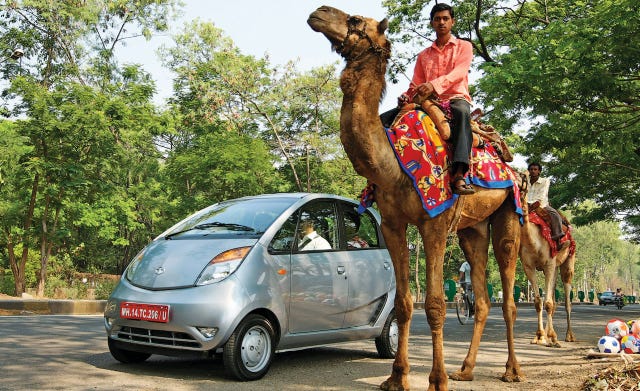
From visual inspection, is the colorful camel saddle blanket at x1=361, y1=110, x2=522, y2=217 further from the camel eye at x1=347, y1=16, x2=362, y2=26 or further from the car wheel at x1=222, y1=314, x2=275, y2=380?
the car wheel at x1=222, y1=314, x2=275, y2=380

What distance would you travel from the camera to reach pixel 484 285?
719 cm

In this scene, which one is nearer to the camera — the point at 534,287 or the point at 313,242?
the point at 313,242

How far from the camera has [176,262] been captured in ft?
20.6

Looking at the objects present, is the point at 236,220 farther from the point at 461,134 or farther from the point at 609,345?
the point at 609,345

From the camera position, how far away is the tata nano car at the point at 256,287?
5.92 meters

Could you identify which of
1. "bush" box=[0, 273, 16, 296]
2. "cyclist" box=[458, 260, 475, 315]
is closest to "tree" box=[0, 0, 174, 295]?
"bush" box=[0, 273, 16, 296]

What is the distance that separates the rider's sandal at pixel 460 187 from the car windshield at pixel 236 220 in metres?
1.95

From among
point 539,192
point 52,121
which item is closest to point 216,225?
point 539,192

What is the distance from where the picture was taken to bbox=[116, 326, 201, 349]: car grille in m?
5.90

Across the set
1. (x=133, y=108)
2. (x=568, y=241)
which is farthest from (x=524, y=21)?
(x=133, y=108)

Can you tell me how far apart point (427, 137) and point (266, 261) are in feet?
6.41

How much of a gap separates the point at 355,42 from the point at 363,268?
3128 millimetres

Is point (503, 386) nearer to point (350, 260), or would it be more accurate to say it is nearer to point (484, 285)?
point (484, 285)

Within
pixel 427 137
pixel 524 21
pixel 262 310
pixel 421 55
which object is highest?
pixel 524 21
